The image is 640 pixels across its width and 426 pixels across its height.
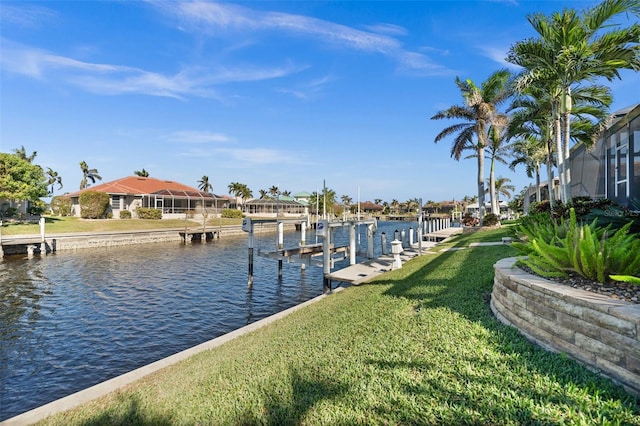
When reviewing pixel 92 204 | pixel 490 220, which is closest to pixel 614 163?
pixel 490 220

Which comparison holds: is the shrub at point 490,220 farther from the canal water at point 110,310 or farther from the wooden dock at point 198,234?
the wooden dock at point 198,234

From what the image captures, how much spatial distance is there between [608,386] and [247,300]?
38.6ft

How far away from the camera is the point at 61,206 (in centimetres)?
4322

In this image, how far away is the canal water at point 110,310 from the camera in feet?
24.5

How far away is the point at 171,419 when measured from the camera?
13.2ft

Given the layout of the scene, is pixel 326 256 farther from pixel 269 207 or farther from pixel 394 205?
pixel 394 205

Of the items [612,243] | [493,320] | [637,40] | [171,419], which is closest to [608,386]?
[493,320]

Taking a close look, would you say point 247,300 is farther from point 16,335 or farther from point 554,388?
point 554,388

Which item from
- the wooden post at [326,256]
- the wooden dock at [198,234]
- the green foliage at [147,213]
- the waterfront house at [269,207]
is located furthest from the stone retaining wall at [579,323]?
the waterfront house at [269,207]

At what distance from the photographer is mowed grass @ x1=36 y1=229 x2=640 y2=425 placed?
299 cm

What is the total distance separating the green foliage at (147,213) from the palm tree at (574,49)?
41.8 meters

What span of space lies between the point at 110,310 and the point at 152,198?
36968mm

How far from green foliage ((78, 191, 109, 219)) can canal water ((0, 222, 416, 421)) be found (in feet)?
54.6

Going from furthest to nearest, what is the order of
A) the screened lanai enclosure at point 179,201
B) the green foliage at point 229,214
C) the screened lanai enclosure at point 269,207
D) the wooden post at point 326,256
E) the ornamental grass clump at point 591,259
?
the screened lanai enclosure at point 269,207
the green foliage at point 229,214
the screened lanai enclosure at point 179,201
the wooden post at point 326,256
the ornamental grass clump at point 591,259
